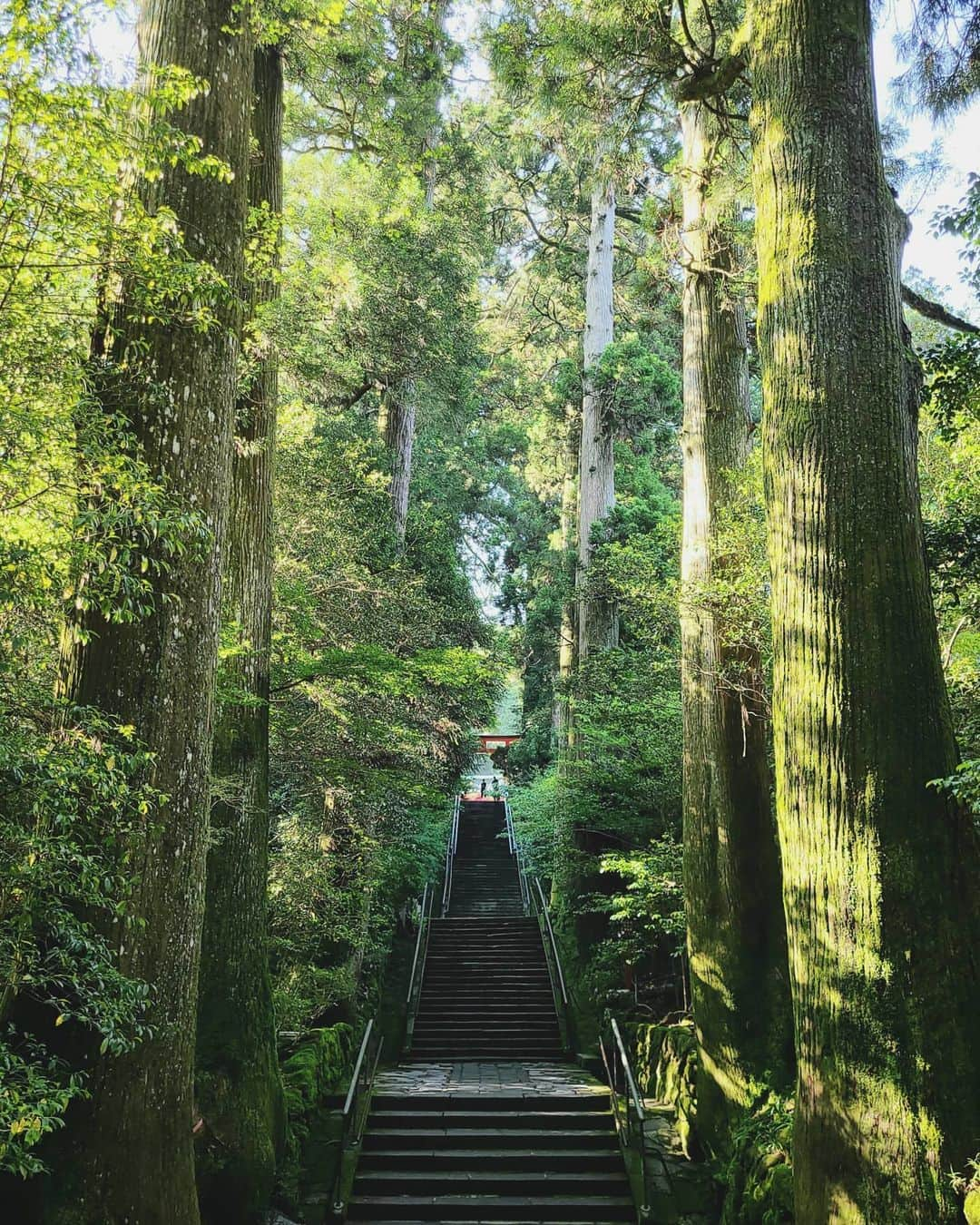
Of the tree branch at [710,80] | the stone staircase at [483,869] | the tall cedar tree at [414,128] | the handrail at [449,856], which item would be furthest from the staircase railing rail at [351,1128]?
the handrail at [449,856]

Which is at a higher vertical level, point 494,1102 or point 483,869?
point 483,869

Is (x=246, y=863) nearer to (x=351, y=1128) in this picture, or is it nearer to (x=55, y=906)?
(x=351, y=1128)

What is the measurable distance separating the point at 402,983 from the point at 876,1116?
1119cm

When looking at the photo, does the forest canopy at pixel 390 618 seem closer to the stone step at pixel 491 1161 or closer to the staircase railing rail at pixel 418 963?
the staircase railing rail at pixel 418 963

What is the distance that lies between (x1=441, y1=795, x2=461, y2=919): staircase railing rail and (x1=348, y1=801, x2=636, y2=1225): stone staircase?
4134 millimetres

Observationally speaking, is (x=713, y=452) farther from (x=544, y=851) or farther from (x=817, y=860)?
(x=544, y=851)

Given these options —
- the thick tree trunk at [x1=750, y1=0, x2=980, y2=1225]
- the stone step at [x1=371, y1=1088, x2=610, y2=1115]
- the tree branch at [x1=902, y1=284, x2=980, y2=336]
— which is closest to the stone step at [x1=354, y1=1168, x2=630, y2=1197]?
the stone step at [x1=371, y1=1088, x2=610, y2=1115]

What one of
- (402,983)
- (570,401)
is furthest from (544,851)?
(570,401)

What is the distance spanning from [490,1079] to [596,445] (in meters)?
10.0


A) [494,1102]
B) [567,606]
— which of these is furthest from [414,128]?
[494,1102]

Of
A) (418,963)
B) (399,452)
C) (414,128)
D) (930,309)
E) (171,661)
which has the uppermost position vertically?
(414,128)

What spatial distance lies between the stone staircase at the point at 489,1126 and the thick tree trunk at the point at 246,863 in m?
1.09

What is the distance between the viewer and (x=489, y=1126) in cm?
698

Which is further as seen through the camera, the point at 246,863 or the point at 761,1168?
the point at 246,863
